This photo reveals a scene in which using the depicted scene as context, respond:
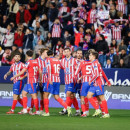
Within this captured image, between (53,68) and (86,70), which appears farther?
(53,68)

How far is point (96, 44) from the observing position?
2280 cm

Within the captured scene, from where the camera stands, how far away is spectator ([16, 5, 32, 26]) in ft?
86.5

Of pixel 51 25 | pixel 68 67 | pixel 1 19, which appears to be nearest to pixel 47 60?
pixel 68 67

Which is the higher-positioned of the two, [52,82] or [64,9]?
[64,9]

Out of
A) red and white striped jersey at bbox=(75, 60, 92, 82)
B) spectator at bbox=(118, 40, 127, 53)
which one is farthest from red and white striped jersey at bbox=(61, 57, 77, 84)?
spectator at bbox=(118, 40, 127, 53)

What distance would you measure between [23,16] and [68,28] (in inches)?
116

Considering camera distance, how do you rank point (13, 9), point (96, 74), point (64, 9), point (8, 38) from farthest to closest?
1. point (13, 9)
2. point (64, 9)
3. point (8, 38)
4. point (96, 74)

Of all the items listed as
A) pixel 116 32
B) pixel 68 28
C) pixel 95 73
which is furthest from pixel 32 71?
pixel 68 28

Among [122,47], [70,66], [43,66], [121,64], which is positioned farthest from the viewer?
[122,47]

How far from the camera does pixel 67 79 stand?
625 inches

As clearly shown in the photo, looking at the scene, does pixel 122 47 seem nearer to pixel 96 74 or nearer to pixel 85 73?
pixel 85 73

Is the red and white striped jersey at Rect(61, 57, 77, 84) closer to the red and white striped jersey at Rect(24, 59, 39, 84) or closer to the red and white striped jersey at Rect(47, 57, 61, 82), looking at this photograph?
the red and white striped jersey at Rect(47, 57, 61, 82)

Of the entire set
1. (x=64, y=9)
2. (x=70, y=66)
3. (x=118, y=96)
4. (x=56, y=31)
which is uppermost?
(x=64, y=9)

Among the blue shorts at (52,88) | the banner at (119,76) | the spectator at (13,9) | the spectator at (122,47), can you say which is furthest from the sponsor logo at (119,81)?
the spectator at (13,9)
